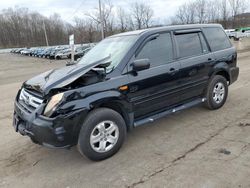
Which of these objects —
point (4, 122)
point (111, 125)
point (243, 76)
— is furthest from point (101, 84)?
point (243, 76)

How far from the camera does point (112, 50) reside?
4293 mm

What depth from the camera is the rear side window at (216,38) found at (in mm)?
5145

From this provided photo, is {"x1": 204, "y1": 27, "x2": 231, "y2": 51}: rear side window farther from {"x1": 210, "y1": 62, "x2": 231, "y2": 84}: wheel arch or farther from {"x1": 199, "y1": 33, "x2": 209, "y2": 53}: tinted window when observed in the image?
{"x1": 210, "y1": 62, "x2": 231, "y2": 84}: wheel arch

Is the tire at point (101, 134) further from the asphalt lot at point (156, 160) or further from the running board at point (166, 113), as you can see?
the running board at point (166, 113)

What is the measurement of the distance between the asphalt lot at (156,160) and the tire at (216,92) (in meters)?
0.41

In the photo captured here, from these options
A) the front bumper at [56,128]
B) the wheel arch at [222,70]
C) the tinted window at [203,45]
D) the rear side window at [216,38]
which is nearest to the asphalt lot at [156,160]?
the front bumper at [56,128]

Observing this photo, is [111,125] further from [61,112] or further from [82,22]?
[82,22]

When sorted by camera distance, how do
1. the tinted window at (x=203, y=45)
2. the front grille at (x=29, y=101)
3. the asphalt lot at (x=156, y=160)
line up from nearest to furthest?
1. the asphalt lot at (x=156, y=160)
2. the front grille at (x=29, y=101)
3. the tinted window at (x=203, y=45)

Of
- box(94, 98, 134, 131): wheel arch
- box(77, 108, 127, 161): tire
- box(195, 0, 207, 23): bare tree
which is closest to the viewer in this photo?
box(77, 108, 127, 161): tire

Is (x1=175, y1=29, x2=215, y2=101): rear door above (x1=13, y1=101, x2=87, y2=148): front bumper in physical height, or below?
above

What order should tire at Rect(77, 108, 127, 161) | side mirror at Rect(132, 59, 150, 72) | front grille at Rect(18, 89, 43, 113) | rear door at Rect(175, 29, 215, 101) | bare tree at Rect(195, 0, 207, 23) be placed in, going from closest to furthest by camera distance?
tire at Rect(77, 108, 127, 161) < front grille at Rect(18, 89, 43, 113) < side mirror at Rect(132, 59, 150, 72) < rear door at Rect(175, 29, 215, 101) < bare tree at Rect(195, 0, 207, 23)

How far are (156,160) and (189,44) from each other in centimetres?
238

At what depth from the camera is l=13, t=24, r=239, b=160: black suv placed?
323 centimetres

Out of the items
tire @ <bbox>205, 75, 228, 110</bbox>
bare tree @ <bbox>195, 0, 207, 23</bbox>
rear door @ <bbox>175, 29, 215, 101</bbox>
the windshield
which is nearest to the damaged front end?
the windshield
